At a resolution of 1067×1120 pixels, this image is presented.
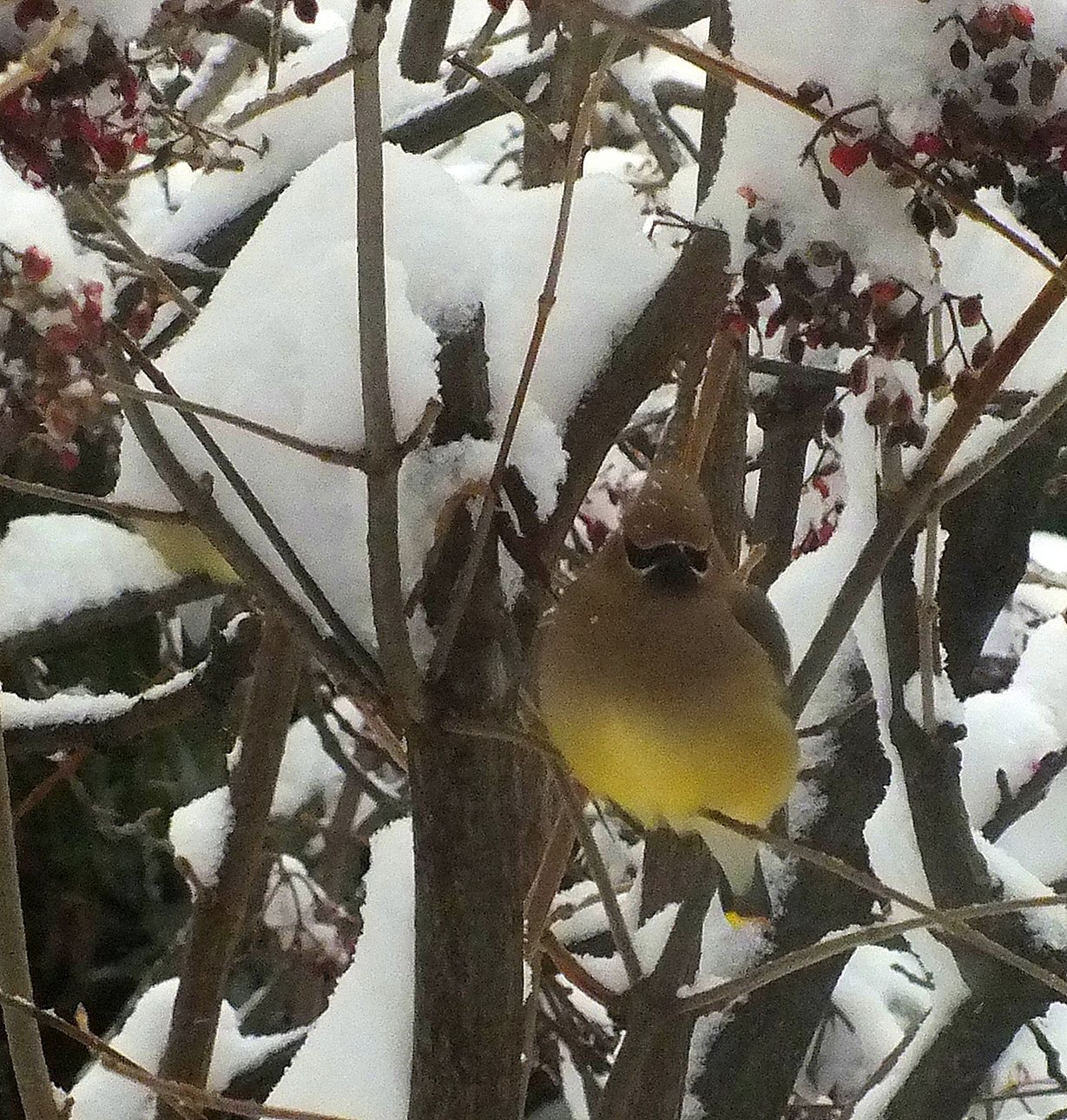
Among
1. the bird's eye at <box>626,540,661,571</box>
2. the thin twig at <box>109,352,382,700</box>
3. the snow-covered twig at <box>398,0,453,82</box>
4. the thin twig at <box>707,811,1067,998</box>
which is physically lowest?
the thin twig at <box>707,811,1067,998</box>

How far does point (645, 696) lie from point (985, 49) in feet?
2.28

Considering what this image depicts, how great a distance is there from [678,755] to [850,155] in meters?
0.63

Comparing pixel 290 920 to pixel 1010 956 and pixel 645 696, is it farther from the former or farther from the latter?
pixel 1010 956

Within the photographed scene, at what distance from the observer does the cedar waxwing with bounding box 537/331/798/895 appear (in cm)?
130

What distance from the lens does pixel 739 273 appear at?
3.30 ft

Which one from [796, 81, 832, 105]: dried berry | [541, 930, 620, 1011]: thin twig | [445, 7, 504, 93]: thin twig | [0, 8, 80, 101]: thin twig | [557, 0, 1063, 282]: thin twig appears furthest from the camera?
[445, 7, 504, 93]: thin twig

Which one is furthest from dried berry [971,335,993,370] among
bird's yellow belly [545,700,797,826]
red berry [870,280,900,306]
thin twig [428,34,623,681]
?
bird's yellow belly [545,700,797,826]

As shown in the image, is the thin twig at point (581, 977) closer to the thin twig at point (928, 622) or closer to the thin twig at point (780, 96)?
the thin twig at point (928, 622)

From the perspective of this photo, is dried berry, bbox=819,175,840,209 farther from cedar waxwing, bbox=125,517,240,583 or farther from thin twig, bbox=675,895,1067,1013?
cedar waxwing, bbox=125,517,240,583

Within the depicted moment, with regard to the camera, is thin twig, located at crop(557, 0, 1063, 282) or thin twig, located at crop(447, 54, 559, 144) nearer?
thin twig, located at crop(557, 0, 1063, 282)

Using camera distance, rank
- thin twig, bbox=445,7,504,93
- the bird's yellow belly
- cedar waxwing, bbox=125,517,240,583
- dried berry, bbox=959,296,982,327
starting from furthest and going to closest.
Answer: thin twig, bbox=445,7,504,93, cedar waxwing, bbox=125,517,240,583, the bird's yellow belly, dried berry, bbox=959,296,982,327

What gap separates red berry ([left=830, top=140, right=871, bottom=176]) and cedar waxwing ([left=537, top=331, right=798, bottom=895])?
37 cm

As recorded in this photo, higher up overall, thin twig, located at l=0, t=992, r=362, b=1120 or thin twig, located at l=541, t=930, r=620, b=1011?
thin twig, located at l=541, t=930, r=620, b=1011

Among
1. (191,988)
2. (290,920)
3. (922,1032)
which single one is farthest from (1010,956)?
(290,920)
